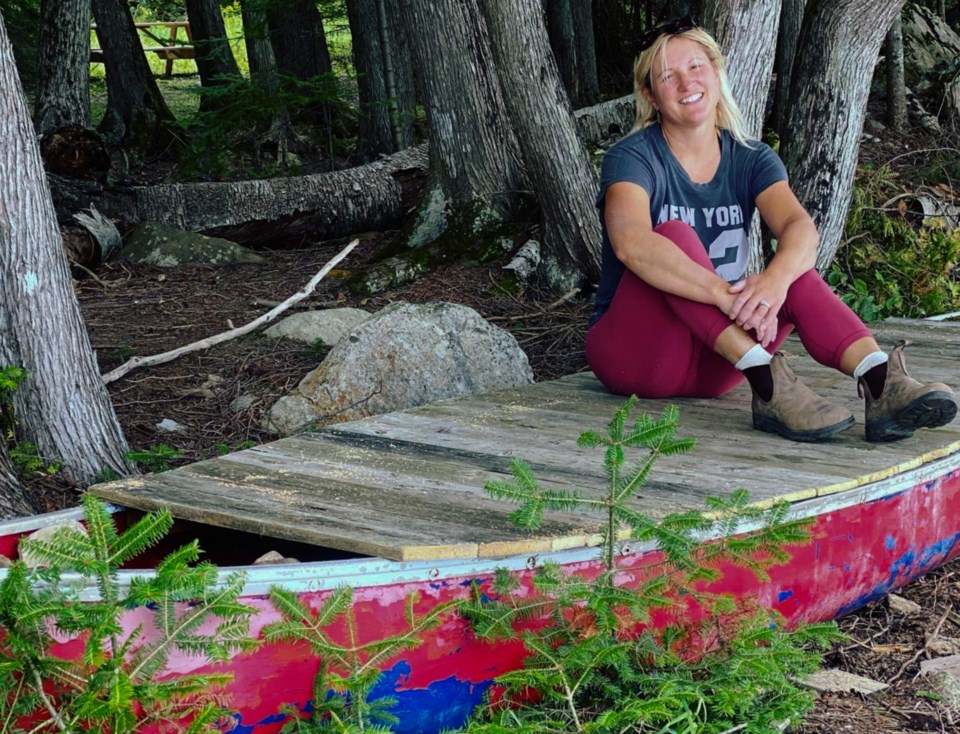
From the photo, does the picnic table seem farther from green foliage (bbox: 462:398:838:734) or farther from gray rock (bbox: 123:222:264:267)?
green foliage (bbox: 462:398:838:734)

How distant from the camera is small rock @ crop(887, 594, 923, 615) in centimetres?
385

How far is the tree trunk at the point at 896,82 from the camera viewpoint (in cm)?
927

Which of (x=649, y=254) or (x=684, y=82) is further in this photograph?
(x=684, y=82)

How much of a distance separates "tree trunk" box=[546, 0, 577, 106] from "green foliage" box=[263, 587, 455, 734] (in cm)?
1038

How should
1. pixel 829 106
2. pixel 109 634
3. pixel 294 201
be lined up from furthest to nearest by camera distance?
1. pixel 294 201
2. pixel 829 106
3. pixel 109 634

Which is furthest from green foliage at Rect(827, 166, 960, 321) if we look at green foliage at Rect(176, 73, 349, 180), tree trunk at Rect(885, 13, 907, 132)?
green foliage at Rect(176, 73, 349, 180)

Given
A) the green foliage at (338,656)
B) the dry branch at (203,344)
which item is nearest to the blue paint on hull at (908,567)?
the green foliage at (338,656)

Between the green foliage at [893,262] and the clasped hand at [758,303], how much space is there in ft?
11.2

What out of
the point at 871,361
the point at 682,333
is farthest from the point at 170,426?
the point at 871,361

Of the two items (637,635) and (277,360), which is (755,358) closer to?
(637,635)

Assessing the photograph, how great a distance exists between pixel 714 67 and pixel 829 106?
275 cm

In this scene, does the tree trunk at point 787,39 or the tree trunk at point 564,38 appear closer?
the tree trunk at point 787,39

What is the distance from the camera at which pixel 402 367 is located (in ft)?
17.1

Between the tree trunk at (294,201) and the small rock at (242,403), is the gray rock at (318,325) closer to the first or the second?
the small rock at (242,403)
